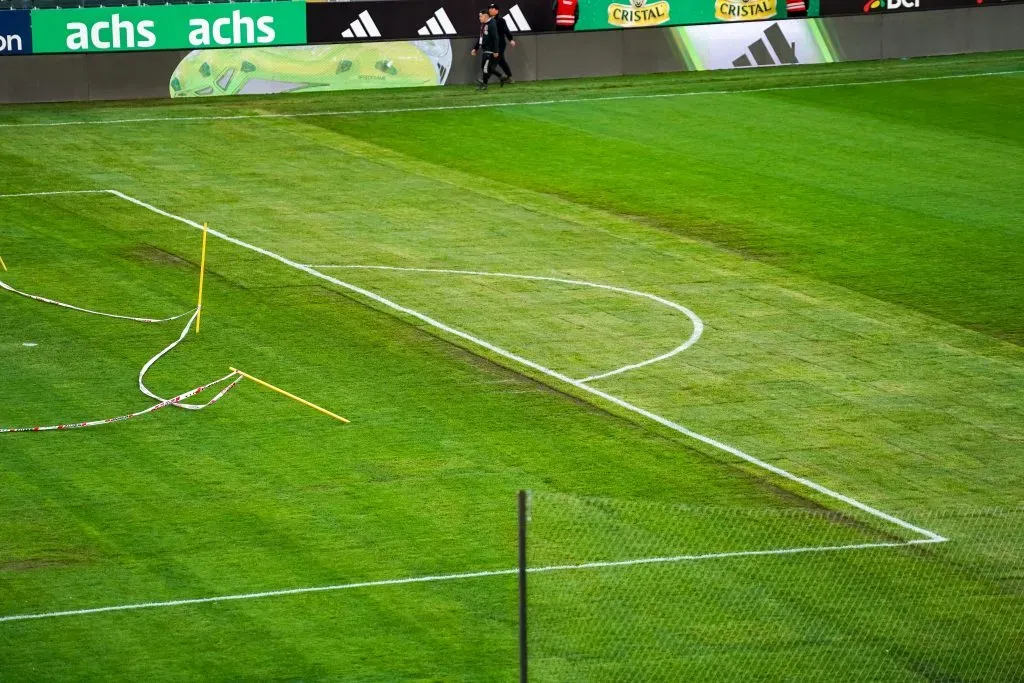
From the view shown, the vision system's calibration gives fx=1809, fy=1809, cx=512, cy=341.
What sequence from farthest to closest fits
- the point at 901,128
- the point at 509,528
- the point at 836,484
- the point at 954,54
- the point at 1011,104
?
the point at 954,54
the point at 1011,104
the point at 901,128
the point at 836,484
the point at 509,528

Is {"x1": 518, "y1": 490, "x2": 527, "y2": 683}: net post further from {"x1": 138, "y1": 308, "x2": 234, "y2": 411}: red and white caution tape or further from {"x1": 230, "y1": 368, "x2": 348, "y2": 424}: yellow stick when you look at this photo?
{"x1": 138, "y1": 308, "x2": 234, "y2": 411}: red and white caution tape

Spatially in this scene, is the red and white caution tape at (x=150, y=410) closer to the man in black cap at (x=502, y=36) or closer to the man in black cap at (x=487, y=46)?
the man in black cap at (x=487, y=46)

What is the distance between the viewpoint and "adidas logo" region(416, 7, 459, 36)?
46469 millimetres

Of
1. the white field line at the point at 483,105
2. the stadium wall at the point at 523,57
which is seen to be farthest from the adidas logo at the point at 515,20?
the white field line at the point at 483,105

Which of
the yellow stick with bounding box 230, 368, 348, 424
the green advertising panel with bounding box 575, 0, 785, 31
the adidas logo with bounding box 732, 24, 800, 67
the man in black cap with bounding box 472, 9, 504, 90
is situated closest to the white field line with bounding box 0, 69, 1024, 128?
the man in black cap with bounding box 472, 9, 504, 90

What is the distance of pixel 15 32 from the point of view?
141 feet

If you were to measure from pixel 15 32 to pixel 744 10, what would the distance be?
19.3 metres

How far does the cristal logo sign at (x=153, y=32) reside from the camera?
43.5m

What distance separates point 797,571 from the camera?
15.9 meters

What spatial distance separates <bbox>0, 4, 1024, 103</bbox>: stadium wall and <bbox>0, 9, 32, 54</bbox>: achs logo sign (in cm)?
24

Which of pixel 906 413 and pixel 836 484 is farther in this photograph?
pixel 906 413

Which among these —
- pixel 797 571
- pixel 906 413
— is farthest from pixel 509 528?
pixel 906 413

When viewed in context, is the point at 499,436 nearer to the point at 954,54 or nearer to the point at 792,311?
the point at 792,311

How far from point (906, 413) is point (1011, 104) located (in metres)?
25.1
